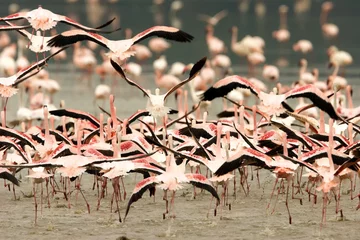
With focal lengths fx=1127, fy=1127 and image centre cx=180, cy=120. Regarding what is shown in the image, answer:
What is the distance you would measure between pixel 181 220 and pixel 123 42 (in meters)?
1.34

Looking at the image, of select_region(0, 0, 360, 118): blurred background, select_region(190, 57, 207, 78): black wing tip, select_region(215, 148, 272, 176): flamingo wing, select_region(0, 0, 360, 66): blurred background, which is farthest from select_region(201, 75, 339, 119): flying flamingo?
select_region(0, 0, 360, 66): blurred background

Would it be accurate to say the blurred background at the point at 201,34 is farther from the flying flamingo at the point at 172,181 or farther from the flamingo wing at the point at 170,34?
the flying flamingo at the point at 172,181

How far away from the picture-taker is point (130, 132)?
803 centimetres

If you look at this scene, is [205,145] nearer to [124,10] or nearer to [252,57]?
[252,57]

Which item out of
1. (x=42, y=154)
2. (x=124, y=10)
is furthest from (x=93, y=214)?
(x=124, y=10)

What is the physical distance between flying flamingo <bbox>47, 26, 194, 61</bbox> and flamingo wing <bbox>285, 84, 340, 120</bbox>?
3.38ft

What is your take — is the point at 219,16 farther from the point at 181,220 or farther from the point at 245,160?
the point at 245,160

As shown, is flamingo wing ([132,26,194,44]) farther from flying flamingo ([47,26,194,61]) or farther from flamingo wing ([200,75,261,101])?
flamingo wing ([200,75,261,101])

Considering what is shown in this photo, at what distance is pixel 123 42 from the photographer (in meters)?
7.67

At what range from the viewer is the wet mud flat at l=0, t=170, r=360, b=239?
6656mm

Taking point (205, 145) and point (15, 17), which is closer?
point (205, 145)

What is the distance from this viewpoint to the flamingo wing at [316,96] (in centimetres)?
653

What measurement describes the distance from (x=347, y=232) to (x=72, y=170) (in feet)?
5.49

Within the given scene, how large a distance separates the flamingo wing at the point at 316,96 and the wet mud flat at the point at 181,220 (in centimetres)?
73
